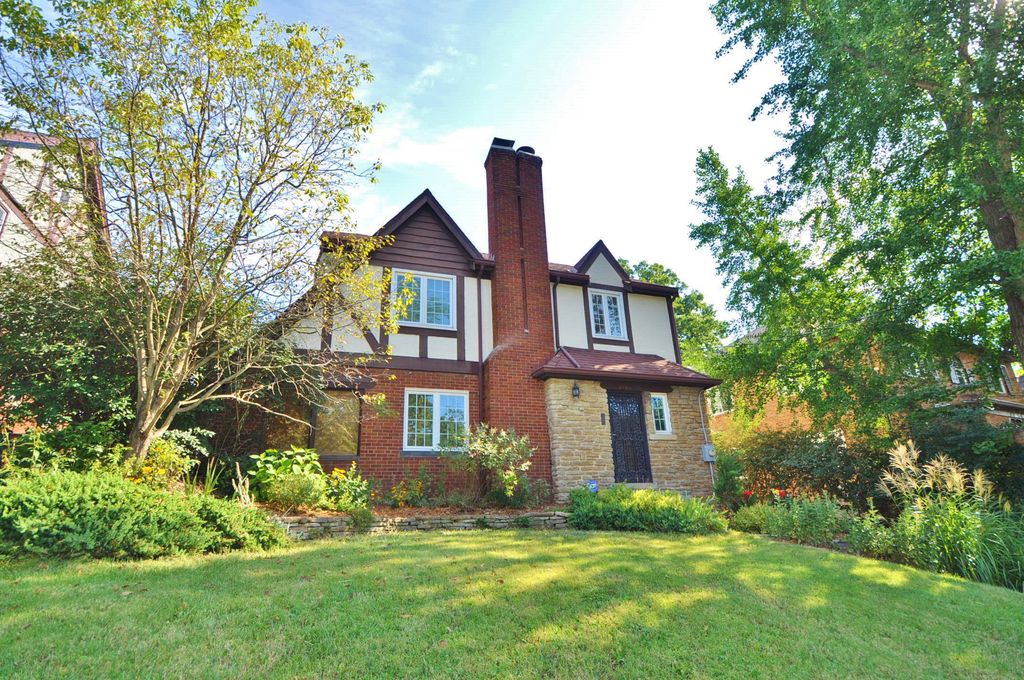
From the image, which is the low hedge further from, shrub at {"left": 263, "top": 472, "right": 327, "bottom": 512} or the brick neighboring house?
the brick neighboring house

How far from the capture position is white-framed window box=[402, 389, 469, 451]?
11.8 metres

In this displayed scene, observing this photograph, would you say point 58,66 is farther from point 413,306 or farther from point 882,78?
point 882,78

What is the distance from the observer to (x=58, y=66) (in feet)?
23.3

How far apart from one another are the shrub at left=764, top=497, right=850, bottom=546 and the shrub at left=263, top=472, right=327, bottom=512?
28.8 feet

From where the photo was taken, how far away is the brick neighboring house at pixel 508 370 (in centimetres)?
1162

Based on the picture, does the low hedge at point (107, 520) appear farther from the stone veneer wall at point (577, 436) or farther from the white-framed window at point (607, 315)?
the white-framed window at point (607, 315)

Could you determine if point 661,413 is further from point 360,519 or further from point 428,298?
point 360,519

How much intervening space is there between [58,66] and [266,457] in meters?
7.15

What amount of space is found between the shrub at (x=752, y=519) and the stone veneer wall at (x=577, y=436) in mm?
2902

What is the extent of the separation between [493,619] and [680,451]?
9879 mm

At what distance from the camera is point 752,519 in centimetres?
1008

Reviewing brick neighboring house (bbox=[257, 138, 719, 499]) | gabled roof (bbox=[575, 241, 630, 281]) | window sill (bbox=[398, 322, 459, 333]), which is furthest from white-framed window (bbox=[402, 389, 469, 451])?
gabled roof (bbox=[575, 241, 630, 281])

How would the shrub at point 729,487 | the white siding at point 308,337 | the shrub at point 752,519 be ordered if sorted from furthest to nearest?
the shrub at point 729,487
the white siding at point 308,337
the shrub at point 752,519

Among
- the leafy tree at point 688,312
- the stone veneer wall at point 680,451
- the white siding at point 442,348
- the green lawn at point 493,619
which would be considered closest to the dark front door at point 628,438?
the stone veneer wall at point 680,451
